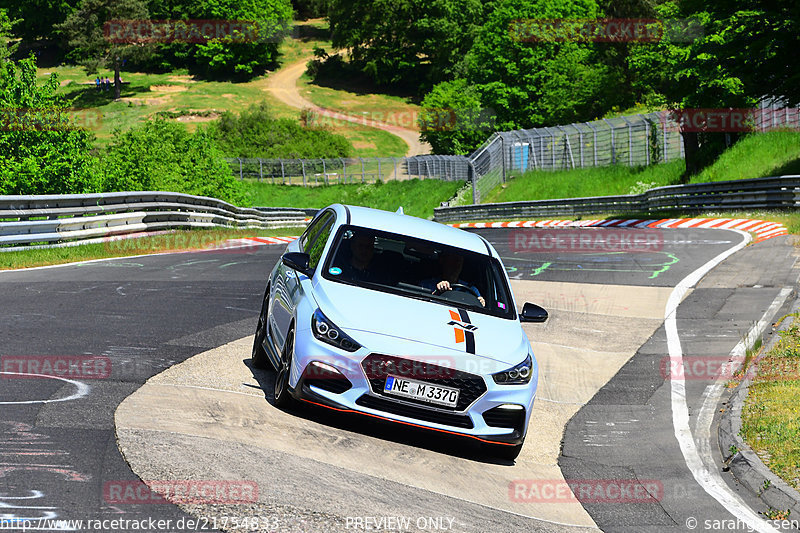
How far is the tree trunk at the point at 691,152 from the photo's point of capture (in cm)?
4391

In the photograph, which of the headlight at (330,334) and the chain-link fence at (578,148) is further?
the chain-link fence at (578,148)

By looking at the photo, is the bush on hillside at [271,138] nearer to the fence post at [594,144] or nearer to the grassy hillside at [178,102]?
the grassy hillside at [178,102]

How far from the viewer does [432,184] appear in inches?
2682

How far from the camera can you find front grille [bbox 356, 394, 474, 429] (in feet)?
23.7

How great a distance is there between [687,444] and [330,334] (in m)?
3.37

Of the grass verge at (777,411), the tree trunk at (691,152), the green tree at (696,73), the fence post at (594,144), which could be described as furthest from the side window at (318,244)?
the fence post at (594,144)

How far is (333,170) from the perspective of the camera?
76.5 m

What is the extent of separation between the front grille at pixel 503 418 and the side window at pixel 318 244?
A: 6.81ft

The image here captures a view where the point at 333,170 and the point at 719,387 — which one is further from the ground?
the point at 719,387

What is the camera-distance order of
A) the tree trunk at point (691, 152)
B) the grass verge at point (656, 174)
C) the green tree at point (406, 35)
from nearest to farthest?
the grass verge at point (656, 174) < the tree trunk at point (691, 152) < the green tree at point (406, 35)

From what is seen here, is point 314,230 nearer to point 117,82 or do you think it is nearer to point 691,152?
point 691,152

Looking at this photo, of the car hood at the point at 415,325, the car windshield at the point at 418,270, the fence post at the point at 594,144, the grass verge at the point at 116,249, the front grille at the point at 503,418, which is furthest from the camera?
the fence post at the point at 594,144

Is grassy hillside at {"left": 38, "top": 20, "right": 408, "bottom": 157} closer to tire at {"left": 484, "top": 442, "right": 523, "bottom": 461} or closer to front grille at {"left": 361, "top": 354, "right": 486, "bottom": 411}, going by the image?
tire at {"left": 484, "top": 442, "right": 523, "bottom": 461}

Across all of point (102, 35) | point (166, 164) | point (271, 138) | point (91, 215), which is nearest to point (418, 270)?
point (91, 215)
